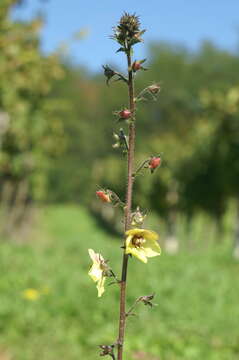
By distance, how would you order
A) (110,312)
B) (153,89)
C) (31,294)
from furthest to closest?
1. (31,294)
2. (110,312)
3. (153,89)

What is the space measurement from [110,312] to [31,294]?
4.35ft

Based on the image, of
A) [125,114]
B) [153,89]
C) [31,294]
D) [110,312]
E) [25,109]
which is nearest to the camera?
[125,114]

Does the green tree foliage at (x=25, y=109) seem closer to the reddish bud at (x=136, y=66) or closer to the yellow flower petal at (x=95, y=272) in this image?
the reddish bud at (x=136, y=66)

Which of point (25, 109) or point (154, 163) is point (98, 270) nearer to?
point (154, 163)

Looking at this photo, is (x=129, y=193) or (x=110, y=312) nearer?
(x=129, y=193)

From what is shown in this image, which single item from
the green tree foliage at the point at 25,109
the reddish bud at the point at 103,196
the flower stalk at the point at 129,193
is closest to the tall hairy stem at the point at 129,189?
the flower stalk at the point at 129,193

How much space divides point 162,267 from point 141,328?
14.0ft

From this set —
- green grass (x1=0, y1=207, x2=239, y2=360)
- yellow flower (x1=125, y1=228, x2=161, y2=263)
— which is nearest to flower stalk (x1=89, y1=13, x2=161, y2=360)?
yellow flower (x1=125, y1=228, x2=161, y2=263)

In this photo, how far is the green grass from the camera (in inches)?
259

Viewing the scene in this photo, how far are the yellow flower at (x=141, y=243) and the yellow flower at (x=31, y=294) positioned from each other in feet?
19.0

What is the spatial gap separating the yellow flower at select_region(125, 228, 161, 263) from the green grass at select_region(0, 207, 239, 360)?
13.6 ft

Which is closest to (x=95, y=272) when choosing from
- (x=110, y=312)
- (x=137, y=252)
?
(x=137, y=252)

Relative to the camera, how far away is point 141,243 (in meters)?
2.51

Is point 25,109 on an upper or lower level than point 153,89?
upper
